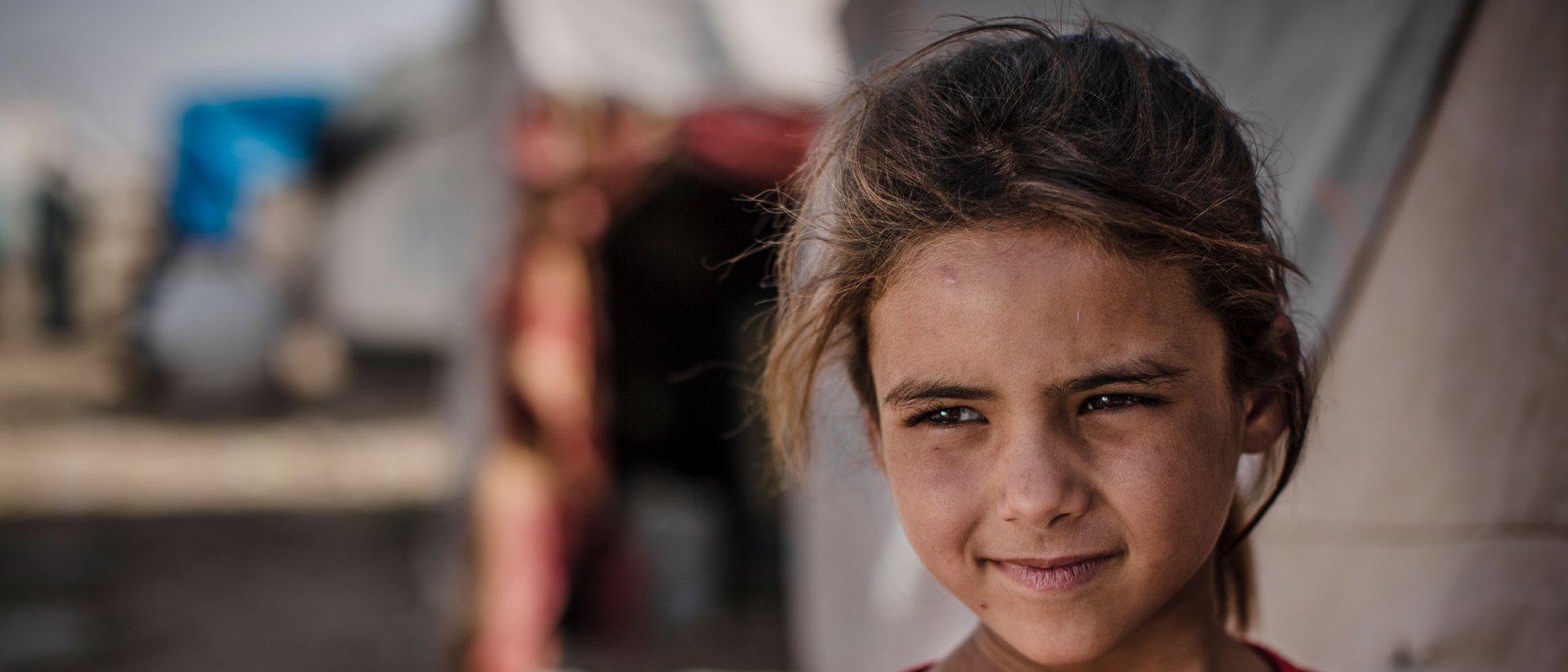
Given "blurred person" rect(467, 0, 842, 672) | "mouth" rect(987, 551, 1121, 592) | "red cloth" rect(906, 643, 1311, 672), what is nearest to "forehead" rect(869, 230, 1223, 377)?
"mouth" rect(987, 551, 1121, 592)

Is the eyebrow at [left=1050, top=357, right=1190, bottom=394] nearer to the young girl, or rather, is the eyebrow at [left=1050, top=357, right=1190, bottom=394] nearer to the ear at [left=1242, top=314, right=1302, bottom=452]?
the young girl

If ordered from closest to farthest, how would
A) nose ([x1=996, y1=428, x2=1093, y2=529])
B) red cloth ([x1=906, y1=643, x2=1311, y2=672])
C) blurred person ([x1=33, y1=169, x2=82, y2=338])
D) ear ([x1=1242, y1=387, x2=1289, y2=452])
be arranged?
nose ([x1=996, y1=428, x2=1093, y2=529]) → ear ([x1=1242, y1=387, x2=1289, y2=452]) → red cloth ([x1=906, y1=643, x2=1311, y2=672]) → blurred person ([x1=33, y1=169, x2=82, y2=338])

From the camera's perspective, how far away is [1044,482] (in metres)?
0.68

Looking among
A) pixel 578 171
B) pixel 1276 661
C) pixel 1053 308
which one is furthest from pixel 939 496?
pixel 578 171

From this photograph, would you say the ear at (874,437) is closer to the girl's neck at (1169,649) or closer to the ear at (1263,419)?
the girl's neck at (1169,649)

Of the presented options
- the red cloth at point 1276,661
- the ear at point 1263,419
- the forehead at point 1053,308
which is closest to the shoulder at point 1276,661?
the red cloth at point 1276,661

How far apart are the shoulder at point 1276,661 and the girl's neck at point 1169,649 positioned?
0.05 metres

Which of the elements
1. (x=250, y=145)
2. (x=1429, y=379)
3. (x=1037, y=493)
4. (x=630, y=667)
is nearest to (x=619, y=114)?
(x=630, y=667)

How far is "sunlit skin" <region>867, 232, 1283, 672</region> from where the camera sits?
0.69m

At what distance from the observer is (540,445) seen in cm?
346

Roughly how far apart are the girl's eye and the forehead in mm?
32

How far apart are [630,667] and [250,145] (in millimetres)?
5217

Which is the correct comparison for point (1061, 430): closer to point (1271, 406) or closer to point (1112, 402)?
point (1112, 402)

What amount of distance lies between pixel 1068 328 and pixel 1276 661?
0.45 m
